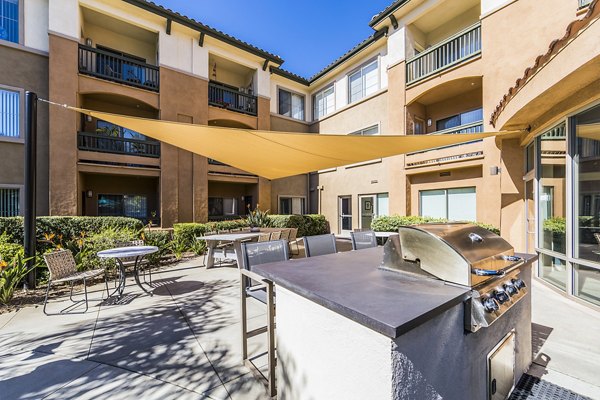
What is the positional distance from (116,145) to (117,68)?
3.40 metres

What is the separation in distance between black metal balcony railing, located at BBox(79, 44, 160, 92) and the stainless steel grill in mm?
13200

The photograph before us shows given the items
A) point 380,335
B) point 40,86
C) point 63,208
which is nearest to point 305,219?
point 63,208

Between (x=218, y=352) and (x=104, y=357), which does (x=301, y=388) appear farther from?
(x=104, y=357)

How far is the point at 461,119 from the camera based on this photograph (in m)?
10.6

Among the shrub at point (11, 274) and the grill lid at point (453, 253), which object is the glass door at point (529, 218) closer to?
the grill lid at point (453, 253)

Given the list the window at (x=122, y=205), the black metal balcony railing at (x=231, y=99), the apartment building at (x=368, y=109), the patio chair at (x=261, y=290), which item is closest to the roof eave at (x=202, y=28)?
the apartment building at (x=368, y=109)

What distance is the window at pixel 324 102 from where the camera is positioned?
1602 centimetres

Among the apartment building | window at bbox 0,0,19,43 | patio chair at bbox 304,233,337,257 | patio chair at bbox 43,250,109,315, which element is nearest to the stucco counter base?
patio chair at bbox 304,233,337,257

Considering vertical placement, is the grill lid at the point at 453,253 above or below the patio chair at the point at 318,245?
above

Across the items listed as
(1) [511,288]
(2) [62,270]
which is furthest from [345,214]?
(1) [511,288]

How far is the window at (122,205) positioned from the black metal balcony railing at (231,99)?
6.11 metres

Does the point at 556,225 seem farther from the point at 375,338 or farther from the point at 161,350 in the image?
the point at 161,350

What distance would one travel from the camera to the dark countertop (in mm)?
1379

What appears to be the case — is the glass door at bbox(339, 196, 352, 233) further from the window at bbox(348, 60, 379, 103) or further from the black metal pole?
the black metal pole
